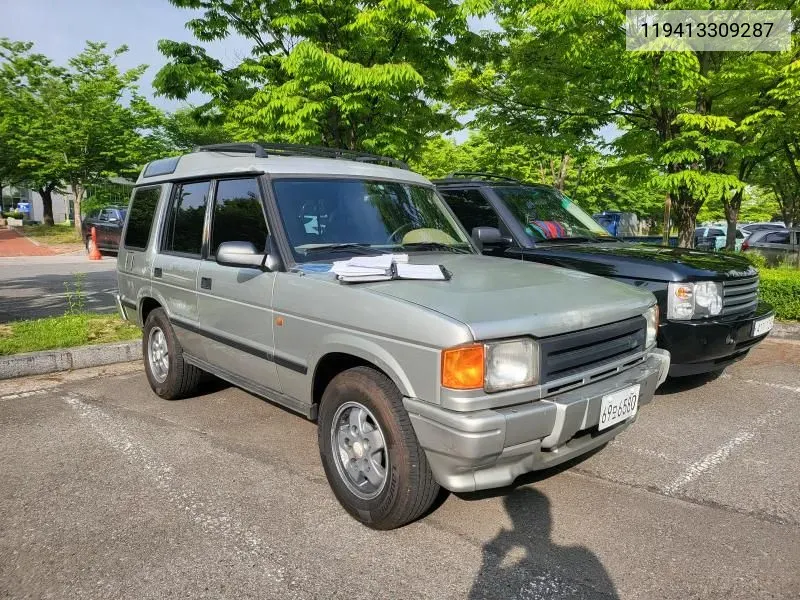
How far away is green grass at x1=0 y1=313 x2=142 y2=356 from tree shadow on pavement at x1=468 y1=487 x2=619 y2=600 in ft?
17.7

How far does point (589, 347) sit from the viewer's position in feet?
9.45

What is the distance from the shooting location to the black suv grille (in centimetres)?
267

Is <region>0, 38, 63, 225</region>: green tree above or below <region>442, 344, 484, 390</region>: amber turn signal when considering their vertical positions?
above

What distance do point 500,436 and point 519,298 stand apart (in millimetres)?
701

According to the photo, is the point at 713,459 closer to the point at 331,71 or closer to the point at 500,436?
the point at 500,436

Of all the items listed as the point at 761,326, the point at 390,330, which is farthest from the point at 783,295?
→ the point at 390,330

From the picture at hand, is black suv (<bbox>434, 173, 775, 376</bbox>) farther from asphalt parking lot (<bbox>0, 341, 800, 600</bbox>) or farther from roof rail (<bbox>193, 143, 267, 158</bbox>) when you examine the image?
roof rail (<bbox>193, 143, 267, 158</bbox>)

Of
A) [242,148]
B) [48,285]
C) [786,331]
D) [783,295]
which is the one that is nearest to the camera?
[242,148]

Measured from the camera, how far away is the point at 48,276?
529 inches

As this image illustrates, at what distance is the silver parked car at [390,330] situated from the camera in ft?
8.25

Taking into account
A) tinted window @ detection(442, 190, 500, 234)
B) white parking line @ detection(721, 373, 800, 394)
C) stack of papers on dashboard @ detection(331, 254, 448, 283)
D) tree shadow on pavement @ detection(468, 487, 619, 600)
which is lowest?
tree shadow on pavement @ detection(468, 487, 619, 600)

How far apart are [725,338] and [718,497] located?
1.79 metres

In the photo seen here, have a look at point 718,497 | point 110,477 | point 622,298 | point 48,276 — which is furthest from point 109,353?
point 48,276

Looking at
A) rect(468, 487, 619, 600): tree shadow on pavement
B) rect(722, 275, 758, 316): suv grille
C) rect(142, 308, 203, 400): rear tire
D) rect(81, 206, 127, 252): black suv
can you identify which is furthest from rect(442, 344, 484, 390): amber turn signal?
rect(81, 206, 127, 252): black suv
